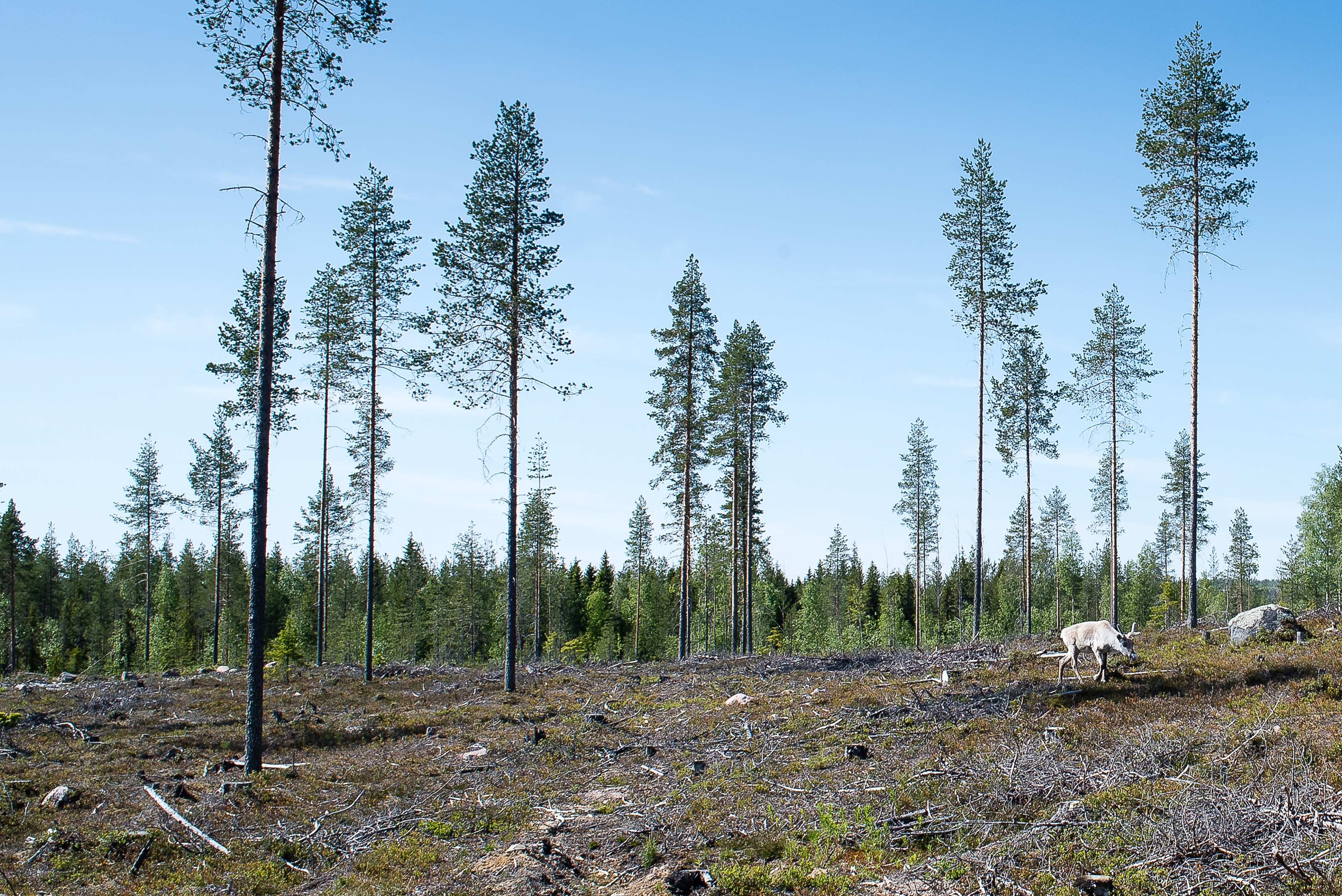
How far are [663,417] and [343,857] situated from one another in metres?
23.8

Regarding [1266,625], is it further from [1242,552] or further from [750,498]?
[1242,552]

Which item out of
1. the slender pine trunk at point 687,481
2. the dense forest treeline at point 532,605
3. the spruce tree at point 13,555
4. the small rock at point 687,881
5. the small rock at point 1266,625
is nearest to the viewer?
the small rock at point 687,881

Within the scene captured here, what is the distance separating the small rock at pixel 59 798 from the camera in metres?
10.4

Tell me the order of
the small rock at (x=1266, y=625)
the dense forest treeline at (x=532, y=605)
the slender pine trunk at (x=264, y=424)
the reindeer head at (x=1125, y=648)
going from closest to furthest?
the slender pine trunk at (x=264, y=424) → the reindeer head at (x=1125, y=648) → the small rock at (x=1266, y=625) → the dense forest treeline at (x=532, y=605)

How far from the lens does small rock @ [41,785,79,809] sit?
10.4 m

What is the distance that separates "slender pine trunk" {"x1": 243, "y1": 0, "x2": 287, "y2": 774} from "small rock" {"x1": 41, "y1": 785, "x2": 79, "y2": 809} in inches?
87.9

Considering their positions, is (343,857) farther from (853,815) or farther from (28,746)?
(28,746)

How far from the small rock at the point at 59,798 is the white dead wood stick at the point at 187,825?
846 millimetres

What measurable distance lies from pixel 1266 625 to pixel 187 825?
20.8 m

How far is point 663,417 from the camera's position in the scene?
3153cm

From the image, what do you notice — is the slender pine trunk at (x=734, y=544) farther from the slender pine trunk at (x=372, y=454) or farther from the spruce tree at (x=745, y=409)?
the slender pine trunk at (x=372, y=454)

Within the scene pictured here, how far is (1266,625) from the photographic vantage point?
56.7 ft

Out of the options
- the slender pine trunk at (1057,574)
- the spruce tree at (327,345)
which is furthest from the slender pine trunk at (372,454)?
the slender pine trunk at (1057,574)

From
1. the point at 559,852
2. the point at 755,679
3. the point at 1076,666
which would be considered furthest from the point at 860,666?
the point at 559,852
